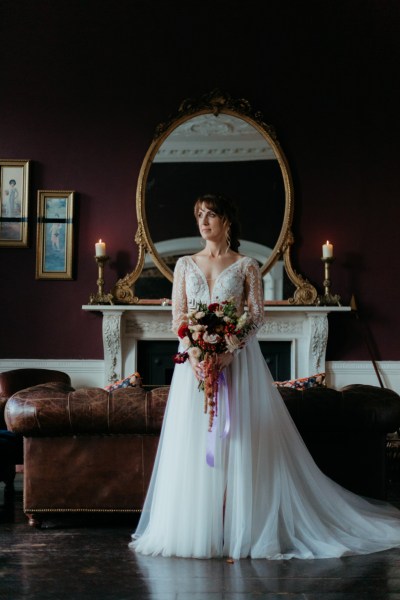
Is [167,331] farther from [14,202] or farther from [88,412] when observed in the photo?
[88,412]

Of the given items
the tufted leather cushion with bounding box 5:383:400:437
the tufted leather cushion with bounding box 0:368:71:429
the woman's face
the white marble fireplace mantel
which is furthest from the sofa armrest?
the white marble fireplace mantel

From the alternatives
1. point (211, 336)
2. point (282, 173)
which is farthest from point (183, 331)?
point (282, 173)

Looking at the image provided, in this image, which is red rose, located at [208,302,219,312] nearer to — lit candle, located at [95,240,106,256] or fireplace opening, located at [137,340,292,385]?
lit candle, located at [95,240,106,256]

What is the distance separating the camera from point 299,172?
7105 mm

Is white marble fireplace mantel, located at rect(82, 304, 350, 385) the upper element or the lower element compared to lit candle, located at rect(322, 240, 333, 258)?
lower

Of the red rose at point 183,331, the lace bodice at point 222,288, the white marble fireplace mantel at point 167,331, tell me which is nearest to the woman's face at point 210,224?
the lace bodice at point 222,288

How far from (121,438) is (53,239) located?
12.2 feet

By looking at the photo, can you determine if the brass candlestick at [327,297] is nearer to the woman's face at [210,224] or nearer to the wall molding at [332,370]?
the wall molding at [332,370]

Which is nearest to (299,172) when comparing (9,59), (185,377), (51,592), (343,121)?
(343,121)

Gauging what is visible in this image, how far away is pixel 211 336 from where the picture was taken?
316 centimetres

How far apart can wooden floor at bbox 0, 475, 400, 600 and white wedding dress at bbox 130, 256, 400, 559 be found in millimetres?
101

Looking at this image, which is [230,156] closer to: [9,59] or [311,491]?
[9,59]

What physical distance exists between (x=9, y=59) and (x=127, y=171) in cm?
165

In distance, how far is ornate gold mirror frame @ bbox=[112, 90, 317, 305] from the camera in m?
6.95
